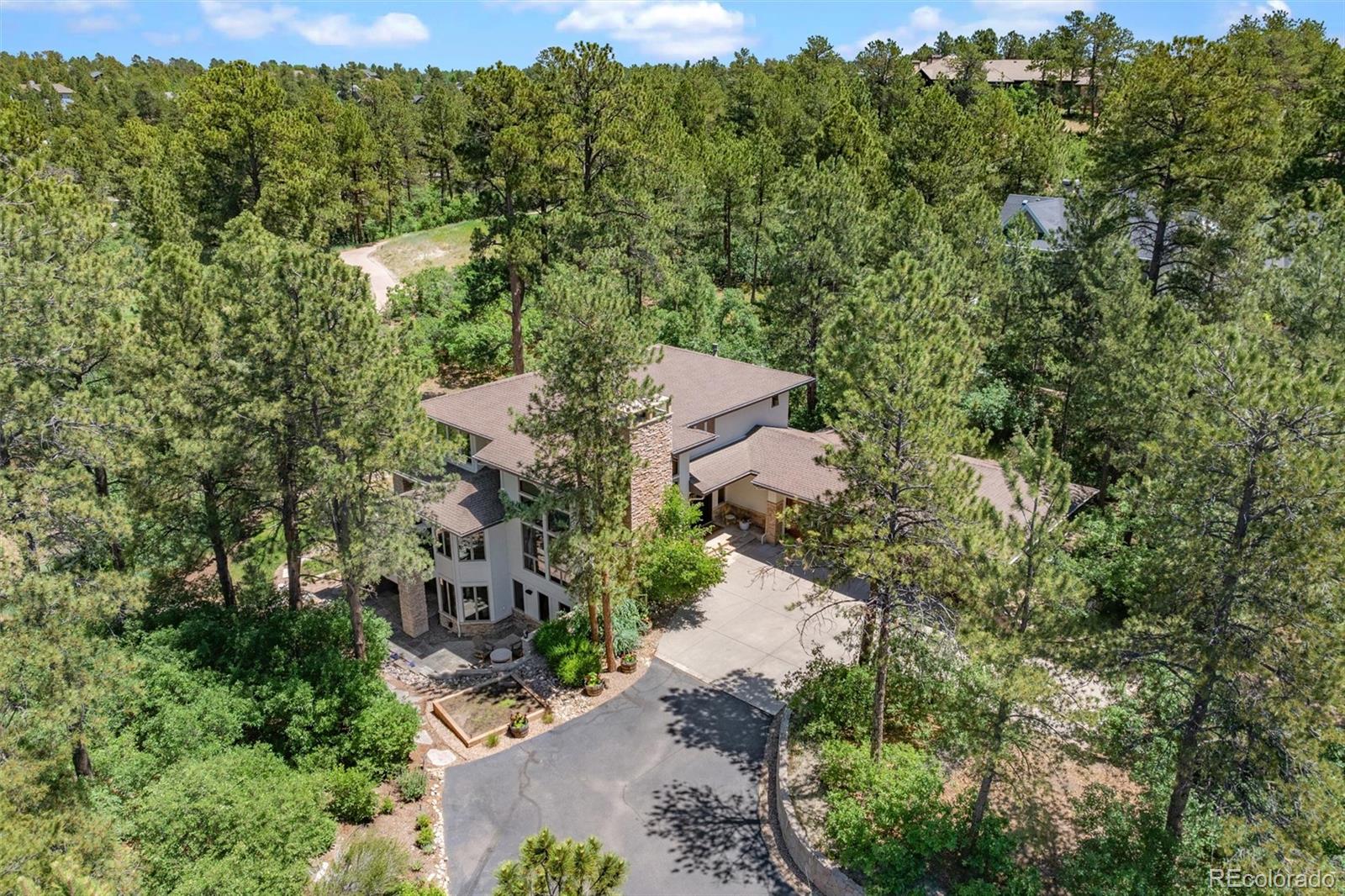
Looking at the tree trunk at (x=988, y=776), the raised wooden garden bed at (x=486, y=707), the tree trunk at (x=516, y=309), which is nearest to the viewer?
the tree trunk at (x=988, y=776)

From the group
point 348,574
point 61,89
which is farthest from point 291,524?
point 61,89

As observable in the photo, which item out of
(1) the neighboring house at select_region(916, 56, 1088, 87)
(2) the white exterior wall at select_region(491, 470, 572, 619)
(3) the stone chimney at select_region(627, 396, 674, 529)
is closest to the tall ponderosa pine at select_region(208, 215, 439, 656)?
(2) the white exterior wall at select_region(491, 470, 572, 619)

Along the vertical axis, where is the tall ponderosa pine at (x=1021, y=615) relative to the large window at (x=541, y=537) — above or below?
above

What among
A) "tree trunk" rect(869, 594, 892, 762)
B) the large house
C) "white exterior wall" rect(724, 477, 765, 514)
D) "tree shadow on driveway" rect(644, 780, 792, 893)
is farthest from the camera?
"white exterior wall" rect(724, 477, 765, 514)

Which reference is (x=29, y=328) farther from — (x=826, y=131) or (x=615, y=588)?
(x=826, y=131)

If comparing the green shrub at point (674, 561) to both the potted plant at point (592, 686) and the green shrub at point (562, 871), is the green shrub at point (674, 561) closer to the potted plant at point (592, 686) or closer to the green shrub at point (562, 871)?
the potted plant at point (592, 686)

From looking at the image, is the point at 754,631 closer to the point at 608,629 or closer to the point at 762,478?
the point at 608,629

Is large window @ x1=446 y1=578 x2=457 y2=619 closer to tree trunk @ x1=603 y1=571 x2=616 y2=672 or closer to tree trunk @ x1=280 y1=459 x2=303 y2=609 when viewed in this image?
tree trunk @ x1=280 y1=459 x2=303 y2=609

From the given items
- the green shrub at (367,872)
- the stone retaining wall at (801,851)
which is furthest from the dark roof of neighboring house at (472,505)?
the stone retaining wall at (801,851)
